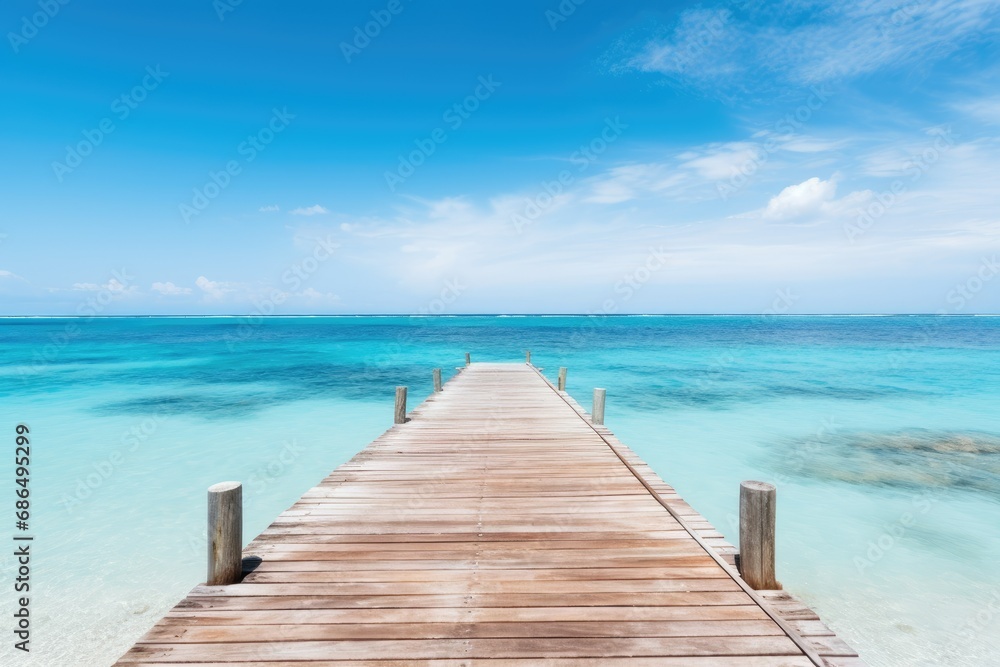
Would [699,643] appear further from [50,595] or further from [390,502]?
[50,595]

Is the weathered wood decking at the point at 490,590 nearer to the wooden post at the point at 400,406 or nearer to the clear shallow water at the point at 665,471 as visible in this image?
the clear shallow water at the point at 665,471

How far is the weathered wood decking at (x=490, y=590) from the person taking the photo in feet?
10.0

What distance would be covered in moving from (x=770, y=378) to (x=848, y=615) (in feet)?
78.0

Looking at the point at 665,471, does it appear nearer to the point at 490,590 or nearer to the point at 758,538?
the point at 758,538

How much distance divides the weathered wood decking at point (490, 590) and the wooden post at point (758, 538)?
119 millimetres

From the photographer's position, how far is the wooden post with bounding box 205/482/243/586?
12.4ft

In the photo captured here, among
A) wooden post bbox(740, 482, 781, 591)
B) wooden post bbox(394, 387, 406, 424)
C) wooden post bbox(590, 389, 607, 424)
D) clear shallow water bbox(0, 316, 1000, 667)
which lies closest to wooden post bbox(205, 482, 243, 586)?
clear shallow water bbox(0, 316, 1000, 667)

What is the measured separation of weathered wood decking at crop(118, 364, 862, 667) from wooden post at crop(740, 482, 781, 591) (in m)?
0.12

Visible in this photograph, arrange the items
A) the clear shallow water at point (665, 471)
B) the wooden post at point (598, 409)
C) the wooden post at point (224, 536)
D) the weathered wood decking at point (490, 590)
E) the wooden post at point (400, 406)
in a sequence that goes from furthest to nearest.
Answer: the wooden post at point (400, 406) < the wooden post at point (598, 409) < the clear shallow water at point (665, 471) < the wooden post at point (224, 536) < the weathered wood decking at point (490, 590)

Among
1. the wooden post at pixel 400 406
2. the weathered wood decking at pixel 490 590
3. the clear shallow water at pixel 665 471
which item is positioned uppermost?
the wooden post at pixel 400 406

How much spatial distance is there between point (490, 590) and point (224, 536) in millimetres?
2269

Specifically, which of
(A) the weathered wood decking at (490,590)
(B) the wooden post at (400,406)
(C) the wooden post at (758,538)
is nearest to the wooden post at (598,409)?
(A) the weathered wood decking at (490,590)

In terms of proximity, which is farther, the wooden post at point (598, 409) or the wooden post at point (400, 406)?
the wooden post at point (400, 406)

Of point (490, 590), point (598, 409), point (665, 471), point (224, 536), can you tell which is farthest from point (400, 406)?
point (665, 471)
